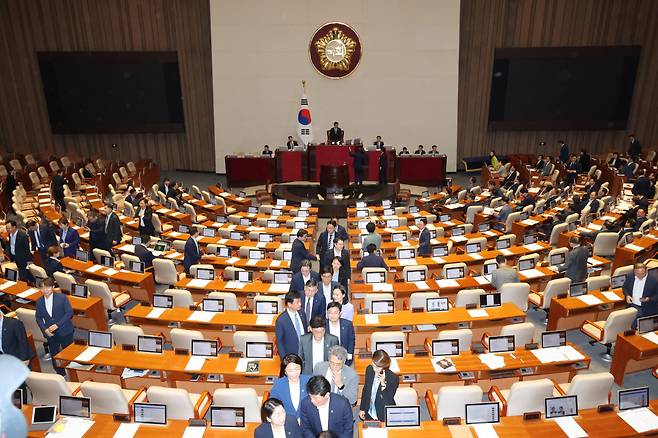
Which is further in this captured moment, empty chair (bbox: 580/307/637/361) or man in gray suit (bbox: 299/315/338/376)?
empty chair (bbox: 580/307/637/361)

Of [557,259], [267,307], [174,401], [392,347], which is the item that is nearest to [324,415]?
[174,401]

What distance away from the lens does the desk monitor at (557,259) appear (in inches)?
416

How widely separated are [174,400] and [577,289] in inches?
270

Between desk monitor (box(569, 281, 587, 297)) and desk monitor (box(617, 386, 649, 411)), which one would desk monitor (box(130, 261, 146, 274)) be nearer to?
desk monitor (box(569, 281, 587, 297))

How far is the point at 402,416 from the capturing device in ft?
17.8

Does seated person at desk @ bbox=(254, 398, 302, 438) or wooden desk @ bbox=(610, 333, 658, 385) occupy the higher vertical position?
seated person at desk @ bbox=(254, 398, 302, 438)

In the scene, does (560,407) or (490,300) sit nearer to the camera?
(560,407)

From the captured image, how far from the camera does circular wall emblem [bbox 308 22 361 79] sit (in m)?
22.0

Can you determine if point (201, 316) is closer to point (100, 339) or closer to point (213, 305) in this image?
point (213, 305)

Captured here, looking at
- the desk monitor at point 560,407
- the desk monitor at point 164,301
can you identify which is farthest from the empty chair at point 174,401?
the desk monitor at point 560,407

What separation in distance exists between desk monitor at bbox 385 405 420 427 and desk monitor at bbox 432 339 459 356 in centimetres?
168

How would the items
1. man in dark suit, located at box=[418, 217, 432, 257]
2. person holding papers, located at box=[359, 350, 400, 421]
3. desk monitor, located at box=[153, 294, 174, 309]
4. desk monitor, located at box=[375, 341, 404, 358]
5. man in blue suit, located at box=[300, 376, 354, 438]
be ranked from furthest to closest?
man in dark suit, located at box=[418, 217, 432, 257]
desk monitor, located at box=[153, 294, 174, 309]
desk monitor, located at box=[375, 341, 404, 358]
person holding papers, located at box=[359, 350, 400, 421]
man in blue suit, located at box=[300, 376, 354, 438]

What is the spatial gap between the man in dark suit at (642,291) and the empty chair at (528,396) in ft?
11.3

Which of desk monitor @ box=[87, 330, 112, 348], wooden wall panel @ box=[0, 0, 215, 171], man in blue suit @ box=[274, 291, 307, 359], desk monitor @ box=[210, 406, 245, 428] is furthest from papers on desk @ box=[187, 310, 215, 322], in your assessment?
wooden wall panel @ box=[0, 0, 215, 171]
